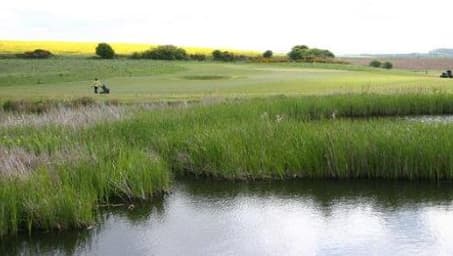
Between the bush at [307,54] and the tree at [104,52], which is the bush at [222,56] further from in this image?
the tree at [104,52]

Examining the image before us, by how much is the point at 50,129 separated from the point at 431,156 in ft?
24.2

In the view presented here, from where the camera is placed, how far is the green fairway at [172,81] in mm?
25375

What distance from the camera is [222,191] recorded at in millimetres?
10875

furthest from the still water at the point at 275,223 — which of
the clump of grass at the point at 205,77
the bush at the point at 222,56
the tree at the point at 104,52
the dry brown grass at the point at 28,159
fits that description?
the bush at the point at 222,56

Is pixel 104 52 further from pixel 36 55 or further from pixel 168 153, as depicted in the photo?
pixel 168 153

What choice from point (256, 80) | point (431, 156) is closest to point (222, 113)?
point (431, 156)

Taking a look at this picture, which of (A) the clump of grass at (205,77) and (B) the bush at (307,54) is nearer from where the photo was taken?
(A) the clump of grass at (205,77)

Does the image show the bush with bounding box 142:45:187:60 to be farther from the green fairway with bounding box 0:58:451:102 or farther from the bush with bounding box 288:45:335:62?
the bush with bounding box 288:45:335:62

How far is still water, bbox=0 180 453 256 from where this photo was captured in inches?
316

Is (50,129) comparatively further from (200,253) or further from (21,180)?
(200,253)

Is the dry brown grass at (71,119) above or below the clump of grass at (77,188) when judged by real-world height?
above

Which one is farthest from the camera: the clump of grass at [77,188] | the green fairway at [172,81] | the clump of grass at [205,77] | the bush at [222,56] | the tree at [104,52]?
the bush at [222,56]

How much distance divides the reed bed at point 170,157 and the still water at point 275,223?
292 millimetres

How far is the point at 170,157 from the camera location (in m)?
12.1
